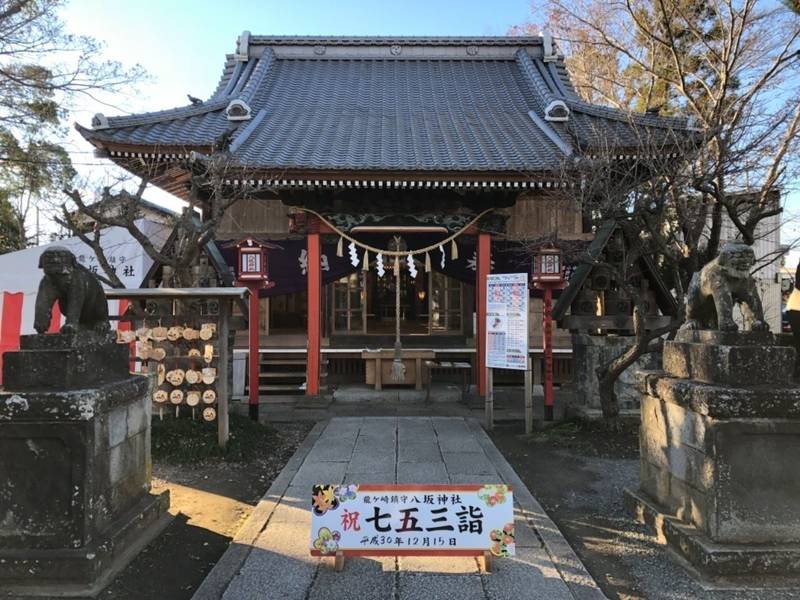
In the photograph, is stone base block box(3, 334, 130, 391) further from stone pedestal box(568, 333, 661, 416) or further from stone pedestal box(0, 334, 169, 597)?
stone pedestal box(568, 333, 661, 416)

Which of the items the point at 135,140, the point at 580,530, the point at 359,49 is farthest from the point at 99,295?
the point at 359,49

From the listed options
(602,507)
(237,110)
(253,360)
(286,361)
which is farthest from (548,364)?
(237,110)

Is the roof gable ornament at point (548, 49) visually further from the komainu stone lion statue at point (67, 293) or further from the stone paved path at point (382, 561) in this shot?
the komainu stone lion statue at point (67, 293)

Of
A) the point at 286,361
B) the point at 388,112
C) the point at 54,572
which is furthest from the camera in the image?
the point at 388,112

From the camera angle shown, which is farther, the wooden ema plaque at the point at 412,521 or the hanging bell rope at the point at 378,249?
the hanging bell rope at the point at 378,249

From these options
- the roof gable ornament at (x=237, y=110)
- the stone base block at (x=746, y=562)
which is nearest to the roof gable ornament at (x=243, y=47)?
the roof gable ornament at (x=237, y=110)

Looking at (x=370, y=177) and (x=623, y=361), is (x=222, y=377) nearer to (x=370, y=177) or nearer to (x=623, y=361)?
(x=370, y=177)

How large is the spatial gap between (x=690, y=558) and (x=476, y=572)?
1.43m

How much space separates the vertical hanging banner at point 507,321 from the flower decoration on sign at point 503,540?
375 centimetres

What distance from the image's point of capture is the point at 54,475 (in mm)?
3121

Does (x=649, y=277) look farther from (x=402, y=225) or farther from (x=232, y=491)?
(x=232, y=491)

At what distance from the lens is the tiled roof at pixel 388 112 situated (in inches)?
342

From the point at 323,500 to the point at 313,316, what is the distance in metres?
5.97

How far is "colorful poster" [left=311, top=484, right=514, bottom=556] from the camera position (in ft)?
10.5
